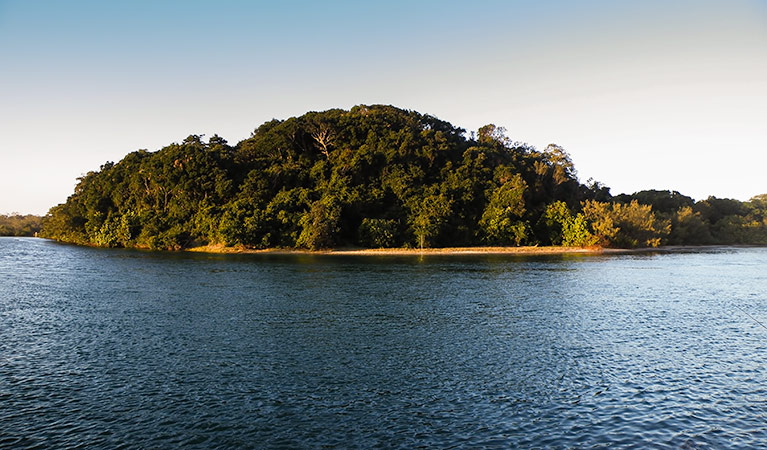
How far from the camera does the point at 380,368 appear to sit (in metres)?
19.2

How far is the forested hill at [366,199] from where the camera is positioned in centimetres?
9694

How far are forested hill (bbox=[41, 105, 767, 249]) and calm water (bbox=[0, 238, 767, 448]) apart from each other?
5712 cm

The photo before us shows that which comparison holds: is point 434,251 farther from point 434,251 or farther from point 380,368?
point 380,368

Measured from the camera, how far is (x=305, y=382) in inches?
684

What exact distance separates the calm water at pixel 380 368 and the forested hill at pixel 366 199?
57.1m

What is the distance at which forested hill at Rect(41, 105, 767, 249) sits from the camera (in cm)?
9694

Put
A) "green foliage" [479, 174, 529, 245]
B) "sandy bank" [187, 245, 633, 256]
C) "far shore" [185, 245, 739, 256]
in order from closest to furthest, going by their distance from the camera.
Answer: "far shore" [185, 245, 739, 256] → "sandy bank" [187, 245, 633, 256] → "green foliage" [479, 174, 529, 245]

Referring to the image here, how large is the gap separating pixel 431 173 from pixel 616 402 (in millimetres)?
105182

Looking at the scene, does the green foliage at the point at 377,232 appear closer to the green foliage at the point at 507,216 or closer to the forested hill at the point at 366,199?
the forested hill at the point at 366,199

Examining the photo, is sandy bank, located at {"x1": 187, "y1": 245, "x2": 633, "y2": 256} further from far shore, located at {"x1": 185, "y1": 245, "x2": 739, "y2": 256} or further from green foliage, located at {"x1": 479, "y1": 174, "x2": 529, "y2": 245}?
green foliage, located at {"x1": 479, "y1": 174, "x2": 529, "y2": 245}

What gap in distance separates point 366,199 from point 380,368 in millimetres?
84350

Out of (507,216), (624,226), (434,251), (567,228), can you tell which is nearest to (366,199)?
(434,251)

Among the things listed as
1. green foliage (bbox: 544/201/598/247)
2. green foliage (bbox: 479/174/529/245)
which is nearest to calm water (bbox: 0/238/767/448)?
green foliage (bbox: 544/201/598/247)

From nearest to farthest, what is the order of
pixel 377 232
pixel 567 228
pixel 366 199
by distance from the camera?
pixel 377 232, pixel 567 228, pixel 366 199
